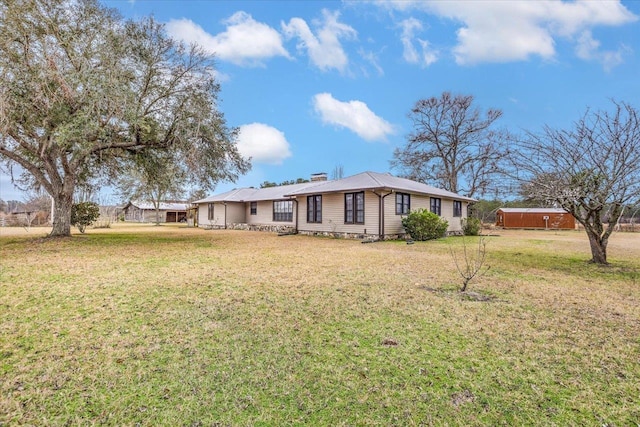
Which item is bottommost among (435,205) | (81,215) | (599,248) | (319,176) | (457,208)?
(599,248)

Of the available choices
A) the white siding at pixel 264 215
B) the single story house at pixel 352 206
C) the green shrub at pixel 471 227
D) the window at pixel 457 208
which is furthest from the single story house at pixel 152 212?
the green shrub at pixel 471 227

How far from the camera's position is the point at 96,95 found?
32.0ft

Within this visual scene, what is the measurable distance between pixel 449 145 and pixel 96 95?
27.1 m

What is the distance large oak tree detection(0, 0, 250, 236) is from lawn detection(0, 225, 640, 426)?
5868mm

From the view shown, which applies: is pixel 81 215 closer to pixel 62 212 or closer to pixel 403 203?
pixel 62 212

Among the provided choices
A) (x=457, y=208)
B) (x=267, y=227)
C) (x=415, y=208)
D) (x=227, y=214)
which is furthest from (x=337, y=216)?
(x=227, y=214)

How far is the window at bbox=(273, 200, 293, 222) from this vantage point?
21.7m

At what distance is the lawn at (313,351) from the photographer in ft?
7.67

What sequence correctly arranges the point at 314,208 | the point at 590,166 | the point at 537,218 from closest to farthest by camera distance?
the point at 590,166
the point at 314,208
the point at 537,218

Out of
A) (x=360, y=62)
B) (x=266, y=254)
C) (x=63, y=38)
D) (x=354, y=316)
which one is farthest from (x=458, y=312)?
(x=360, y=62)

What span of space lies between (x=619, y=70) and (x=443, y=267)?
37.1ft

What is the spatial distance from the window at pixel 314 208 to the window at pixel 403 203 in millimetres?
4367

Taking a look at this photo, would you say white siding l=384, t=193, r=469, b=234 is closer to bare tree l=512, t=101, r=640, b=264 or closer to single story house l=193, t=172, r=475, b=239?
single story house l=193, t=172, r=475, b=239

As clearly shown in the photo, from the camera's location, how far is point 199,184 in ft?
46.3
